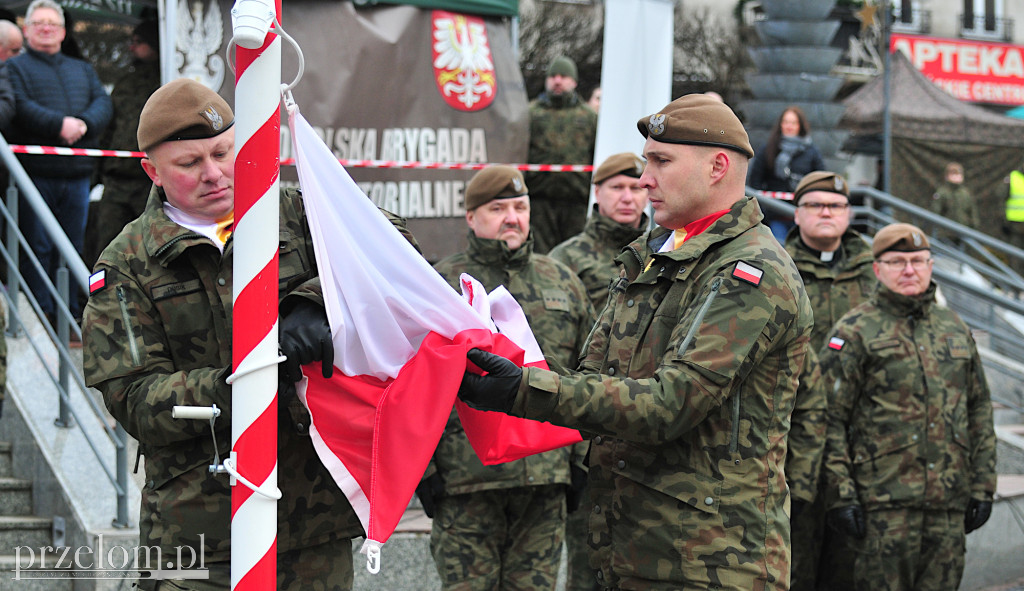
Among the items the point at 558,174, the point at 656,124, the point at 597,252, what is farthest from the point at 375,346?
the point at 558,174

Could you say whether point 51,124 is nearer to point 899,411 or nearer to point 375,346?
point 375,346

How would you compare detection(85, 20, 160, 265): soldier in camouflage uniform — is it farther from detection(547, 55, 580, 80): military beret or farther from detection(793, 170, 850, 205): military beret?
detection(793, 170, 850, 205): military beret

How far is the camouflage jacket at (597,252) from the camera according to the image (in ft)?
19.8

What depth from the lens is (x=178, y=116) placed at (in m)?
3.28

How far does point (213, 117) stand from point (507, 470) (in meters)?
2.31

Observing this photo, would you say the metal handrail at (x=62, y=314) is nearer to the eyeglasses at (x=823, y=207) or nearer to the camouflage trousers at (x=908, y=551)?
the camouflage trousers at (x=908, y=551)

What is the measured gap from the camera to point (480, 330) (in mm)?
3287

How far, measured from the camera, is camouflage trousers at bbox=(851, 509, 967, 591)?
5.87 metres

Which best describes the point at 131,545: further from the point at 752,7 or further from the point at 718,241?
the point at 752,7

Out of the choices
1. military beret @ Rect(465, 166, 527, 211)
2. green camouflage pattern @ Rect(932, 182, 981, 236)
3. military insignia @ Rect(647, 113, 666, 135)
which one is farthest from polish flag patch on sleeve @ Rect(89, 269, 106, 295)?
green camouflage pattern @ Rect(932, 182, 981, 236)

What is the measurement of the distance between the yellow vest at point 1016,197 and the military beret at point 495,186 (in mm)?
16461

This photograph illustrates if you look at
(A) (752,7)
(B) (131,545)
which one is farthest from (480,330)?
(A) (752,7)

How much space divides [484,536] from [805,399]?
1809 millimetres

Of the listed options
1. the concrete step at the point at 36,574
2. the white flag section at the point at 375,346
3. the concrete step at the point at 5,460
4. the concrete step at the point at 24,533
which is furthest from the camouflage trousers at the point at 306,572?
the concrete step at the point at 5,460
